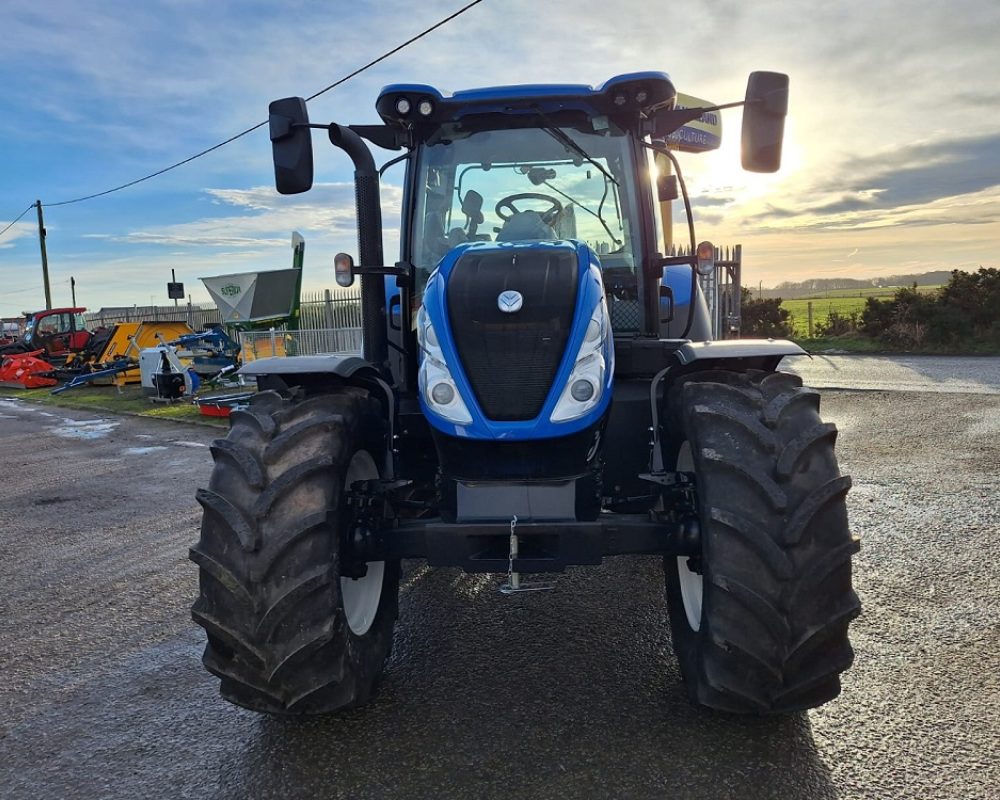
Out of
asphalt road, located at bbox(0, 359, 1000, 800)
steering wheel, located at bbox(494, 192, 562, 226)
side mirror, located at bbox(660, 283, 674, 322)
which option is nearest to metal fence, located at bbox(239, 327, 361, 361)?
asphalt road, located at bbox(0, 359, 1000, 800)

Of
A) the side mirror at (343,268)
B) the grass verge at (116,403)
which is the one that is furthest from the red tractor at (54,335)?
the side mirror at (343,268)

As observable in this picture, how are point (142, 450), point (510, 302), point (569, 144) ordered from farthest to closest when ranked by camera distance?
point (142, 450), point (569, 144), point (510, 302)

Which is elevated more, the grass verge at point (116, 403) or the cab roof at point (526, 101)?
the cab roof at point (526, 101)

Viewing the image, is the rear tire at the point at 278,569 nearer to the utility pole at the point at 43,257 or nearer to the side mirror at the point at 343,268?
the side mirror at the point at 343,268

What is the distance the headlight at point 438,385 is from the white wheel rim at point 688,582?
0.91m

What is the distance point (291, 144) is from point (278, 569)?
202 cm

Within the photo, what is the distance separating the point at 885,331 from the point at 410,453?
700 inches

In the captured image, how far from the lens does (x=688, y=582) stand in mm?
3186

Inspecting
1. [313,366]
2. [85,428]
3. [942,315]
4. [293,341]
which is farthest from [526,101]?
[942,315]

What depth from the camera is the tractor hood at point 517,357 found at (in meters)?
2.80

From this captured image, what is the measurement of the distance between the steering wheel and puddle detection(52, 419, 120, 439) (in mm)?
9474

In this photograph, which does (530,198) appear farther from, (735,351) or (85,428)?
(85,428)

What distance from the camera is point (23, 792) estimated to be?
8.66 ft

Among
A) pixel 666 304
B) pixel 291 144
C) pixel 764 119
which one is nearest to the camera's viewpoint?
pixel 764 119
